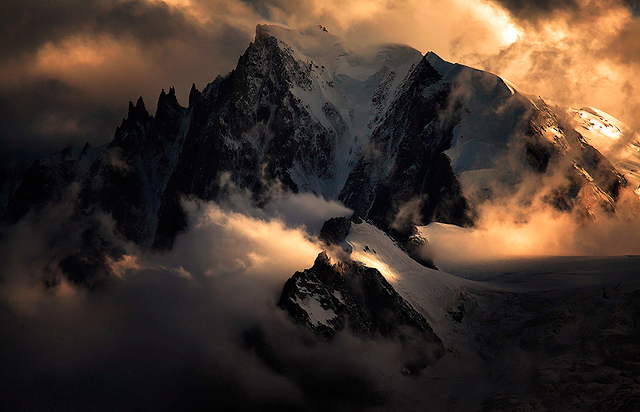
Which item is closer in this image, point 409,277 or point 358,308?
point 358,308

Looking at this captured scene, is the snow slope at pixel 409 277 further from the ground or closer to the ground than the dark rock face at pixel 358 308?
further from the ground

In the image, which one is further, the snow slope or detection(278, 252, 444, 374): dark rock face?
the snow slope

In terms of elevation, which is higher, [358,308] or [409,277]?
[409,277]

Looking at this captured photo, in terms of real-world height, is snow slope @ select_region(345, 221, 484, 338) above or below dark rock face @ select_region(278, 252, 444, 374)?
above

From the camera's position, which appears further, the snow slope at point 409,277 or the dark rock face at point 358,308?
the snow slope at point 409,277

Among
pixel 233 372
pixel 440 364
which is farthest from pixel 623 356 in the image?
pixel 233 372

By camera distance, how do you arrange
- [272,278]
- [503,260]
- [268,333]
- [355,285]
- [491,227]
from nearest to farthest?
[355,285]
[268,333]
[503,260]
[491,227]
[272,278]

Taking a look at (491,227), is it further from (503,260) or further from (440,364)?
(440,364)

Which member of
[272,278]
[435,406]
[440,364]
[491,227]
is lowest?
[435,406]
